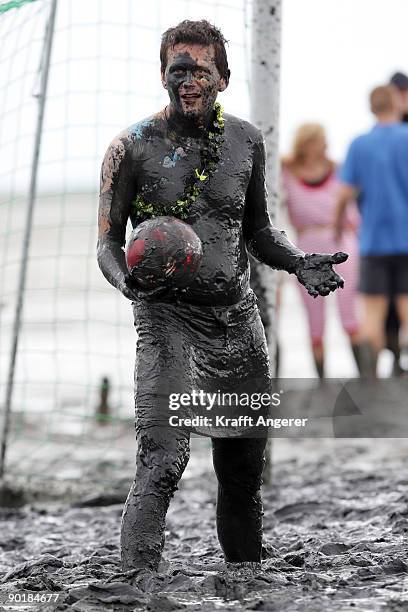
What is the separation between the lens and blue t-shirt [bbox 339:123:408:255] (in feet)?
31.4

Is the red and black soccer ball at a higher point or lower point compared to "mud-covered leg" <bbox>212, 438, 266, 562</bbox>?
higher

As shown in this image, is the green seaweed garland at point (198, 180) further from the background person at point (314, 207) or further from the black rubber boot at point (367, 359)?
the black rubber boot at point (367, 359)

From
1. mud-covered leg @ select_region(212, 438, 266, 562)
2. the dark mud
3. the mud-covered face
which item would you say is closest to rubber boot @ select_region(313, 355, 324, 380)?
the dark mud

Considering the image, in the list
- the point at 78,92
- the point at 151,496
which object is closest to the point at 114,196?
the point at 151,496

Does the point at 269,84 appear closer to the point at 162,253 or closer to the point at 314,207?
the point at 162,253

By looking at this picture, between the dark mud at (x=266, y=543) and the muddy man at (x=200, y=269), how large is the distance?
0.25 meters

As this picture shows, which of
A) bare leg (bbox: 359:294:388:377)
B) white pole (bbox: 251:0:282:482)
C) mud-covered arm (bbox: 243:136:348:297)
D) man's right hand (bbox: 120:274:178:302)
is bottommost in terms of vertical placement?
man's right hand (bbox: 120:274:178:302)

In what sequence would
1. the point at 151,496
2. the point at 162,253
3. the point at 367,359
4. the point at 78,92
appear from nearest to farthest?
1. the point at 162,253
2. the point at 151,496
3. the point at 78,92
4. the point at 367,359

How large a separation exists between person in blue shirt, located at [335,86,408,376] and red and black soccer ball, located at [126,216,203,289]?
Result: 580 centimetres

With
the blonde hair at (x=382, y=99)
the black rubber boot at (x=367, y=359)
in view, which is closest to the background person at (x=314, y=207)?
the black rubber boot at (x=367, y=359)

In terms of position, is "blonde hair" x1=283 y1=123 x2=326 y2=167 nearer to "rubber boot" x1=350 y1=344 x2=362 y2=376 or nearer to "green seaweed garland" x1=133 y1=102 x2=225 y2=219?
"rubber boot" x1=350 y1=344 x2=362 y2=376

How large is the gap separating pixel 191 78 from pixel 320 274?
799 millimetres

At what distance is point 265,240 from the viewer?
175 inches

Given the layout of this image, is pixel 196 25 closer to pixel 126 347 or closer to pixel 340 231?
pixel 340 231
